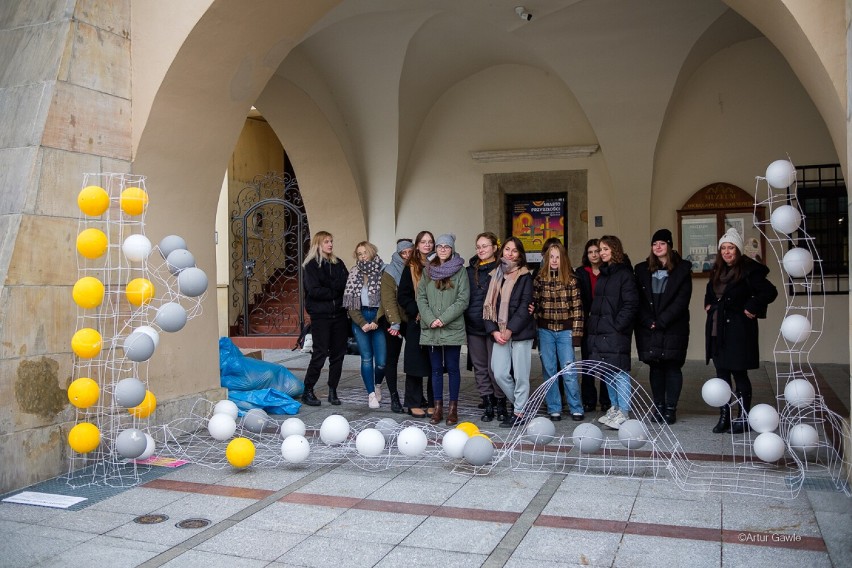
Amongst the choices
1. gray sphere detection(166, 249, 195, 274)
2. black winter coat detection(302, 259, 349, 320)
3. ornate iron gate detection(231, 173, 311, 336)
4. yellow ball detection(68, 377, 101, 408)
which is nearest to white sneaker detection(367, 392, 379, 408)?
black winter coat detection(302, 259, 349, 320)

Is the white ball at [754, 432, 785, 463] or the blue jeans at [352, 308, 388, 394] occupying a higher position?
the blue jeans at [352, 308, 388, 394]

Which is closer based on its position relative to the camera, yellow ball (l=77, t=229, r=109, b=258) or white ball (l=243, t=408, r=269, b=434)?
yellow ball (l=77, t=229, r=109, b=258)

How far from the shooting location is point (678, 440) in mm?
5918

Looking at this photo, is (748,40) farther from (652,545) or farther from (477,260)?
(652,545)

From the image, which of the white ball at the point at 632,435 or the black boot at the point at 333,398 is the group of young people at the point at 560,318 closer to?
the black boot at the point at 333,398

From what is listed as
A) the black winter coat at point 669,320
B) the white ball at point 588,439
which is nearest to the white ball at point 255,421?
the white ball at point 588,439

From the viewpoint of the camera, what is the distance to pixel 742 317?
20.0 feet

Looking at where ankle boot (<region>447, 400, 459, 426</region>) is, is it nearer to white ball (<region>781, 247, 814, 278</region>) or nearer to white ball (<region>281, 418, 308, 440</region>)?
white ball (<region>281, 418, 308, 440</region>)

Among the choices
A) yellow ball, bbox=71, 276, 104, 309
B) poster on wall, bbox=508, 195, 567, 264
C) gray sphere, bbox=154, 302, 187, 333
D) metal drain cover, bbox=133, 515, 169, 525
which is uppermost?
poster on wall, bbox=508, 195, 567, 264

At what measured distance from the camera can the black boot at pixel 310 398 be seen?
7.73m

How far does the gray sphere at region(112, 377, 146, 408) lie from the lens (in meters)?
4.92

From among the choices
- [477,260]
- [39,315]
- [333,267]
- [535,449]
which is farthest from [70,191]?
[535,449]

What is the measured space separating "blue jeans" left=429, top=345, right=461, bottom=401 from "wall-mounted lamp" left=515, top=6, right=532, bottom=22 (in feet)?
16.2

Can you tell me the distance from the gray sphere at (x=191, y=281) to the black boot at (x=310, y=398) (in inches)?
106
